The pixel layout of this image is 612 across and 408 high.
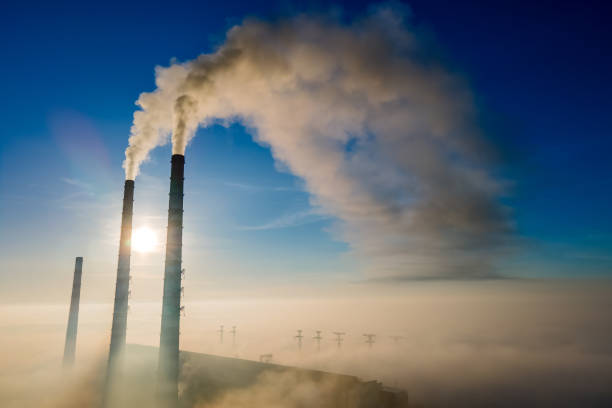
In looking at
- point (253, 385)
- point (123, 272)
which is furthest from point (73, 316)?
point (253, 385)

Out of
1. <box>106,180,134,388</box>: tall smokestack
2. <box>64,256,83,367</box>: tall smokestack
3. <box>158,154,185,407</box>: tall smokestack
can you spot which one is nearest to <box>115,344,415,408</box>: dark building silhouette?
<box>158,154,185,407</box>: tall smokestack

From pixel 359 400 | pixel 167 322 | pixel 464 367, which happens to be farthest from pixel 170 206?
pixel 464 367

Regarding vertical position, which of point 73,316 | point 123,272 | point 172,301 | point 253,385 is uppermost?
point 123,272

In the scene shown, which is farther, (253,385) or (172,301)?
(253,385)

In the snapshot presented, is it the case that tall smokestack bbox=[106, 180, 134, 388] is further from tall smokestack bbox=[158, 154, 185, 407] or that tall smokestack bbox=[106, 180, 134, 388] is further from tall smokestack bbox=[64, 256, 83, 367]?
tall smokestack bbox=[64, 256, 83, 367]

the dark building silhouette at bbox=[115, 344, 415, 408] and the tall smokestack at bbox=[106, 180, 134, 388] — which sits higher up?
the tall smokestack at bbox=[106, 180, 134, 388]

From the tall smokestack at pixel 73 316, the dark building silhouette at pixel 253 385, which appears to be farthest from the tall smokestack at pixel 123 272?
the tall smokestack at pixel 73 316

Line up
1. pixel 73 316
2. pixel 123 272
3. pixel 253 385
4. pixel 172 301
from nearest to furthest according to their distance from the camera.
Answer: pixel 172 301 → pixel 253 385 → pixel 123 272 → pixel 73 316

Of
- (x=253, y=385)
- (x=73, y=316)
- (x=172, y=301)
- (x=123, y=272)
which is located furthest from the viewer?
(x=73, y=316)

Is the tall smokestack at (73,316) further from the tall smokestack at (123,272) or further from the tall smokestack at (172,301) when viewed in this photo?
the tall smokestack at (172,301)

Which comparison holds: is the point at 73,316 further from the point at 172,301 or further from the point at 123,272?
the point at 172,301
